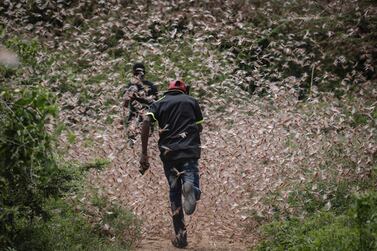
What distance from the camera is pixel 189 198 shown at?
765 cm

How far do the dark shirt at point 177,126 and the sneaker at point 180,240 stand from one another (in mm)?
926

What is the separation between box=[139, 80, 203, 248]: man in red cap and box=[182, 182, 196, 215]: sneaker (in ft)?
0.15

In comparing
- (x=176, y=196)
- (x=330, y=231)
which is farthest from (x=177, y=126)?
(x=330, y=231)

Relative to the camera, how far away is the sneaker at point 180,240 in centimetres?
793

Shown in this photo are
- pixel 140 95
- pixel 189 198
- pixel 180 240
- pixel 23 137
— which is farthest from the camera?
pixel 140 95

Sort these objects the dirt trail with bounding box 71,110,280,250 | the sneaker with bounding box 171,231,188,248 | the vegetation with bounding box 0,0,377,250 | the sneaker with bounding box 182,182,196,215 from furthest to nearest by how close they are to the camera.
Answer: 1. the dirt trail with bounding box 71,110,280,250
2. the sneaker with bounding box 171,231,188,248
3. the sneaker with bounding box 182,182,196,215
4. the vegetation with bounding box 0,0,377,250

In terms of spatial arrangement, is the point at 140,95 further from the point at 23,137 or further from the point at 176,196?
the point at 23,137

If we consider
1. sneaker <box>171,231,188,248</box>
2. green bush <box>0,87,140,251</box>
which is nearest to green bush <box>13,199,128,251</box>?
green bush <box>0,87,140,251</box>

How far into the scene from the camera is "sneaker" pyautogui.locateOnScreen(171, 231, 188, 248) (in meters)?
7.93

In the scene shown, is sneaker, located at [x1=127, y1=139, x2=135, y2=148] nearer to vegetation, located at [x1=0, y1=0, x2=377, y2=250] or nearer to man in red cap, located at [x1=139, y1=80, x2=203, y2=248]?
vegetation, located at [x1=0, y1=0, x2=377, y2=250]

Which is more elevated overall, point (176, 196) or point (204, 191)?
point (176, 196)

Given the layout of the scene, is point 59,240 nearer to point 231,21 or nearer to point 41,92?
point 41,92

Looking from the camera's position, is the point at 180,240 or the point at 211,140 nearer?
the point at 180,240

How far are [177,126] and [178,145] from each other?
9.5 inches
